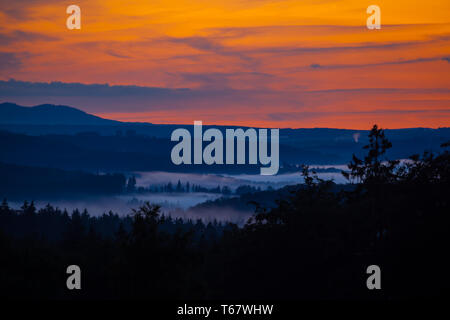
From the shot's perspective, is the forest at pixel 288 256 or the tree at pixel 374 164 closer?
the forest at pixel 288 256

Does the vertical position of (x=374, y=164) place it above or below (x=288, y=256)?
above

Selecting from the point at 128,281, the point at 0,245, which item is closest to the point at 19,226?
the point at 0,245

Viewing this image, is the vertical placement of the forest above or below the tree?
below

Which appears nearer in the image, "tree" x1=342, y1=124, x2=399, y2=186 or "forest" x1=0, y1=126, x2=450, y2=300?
"forest" x1=0, y1=126, x2=450, y2=300

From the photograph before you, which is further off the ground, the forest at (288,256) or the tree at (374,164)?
the tree at (374,164)

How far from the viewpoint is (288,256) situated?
114ft

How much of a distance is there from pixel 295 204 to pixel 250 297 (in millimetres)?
7041

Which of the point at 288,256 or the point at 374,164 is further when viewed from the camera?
the point at 374,164

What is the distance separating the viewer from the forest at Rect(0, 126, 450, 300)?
95.7 ft

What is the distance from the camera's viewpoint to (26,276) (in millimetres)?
33125

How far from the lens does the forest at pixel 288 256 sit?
29.2 m

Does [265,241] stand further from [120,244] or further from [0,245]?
[0,245]
